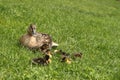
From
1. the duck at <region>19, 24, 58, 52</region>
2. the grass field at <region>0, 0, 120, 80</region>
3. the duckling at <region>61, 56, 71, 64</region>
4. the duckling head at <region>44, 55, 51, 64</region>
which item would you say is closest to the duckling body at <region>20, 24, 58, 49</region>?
the duck at <region>19, 24, 58, 52</region>

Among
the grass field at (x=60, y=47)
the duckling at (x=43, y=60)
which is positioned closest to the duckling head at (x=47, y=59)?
the duckling at (x=43, y=60)

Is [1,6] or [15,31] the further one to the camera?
[1,6]

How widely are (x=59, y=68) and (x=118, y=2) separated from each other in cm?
4215

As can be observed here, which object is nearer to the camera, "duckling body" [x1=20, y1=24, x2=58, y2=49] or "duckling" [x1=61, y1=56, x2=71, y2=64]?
"duckling" [x1=61, y1=56, x2=71, y2=64]

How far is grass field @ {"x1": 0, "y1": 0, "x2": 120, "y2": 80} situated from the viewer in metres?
12.4

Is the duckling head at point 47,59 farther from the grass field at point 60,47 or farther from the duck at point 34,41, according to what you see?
the duck at point 34,41

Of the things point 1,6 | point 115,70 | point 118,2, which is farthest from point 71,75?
point 118,2

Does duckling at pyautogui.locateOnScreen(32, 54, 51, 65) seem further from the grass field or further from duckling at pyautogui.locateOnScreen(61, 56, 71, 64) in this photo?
duckling at pyautogui.locateOnScreen(61, 56, 71, 64)

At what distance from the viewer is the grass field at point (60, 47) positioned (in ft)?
40.7

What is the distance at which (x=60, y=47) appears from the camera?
53.4 feet

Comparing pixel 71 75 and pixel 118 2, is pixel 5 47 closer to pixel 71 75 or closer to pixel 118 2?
pixel 71 75

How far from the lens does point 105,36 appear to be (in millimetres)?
22812

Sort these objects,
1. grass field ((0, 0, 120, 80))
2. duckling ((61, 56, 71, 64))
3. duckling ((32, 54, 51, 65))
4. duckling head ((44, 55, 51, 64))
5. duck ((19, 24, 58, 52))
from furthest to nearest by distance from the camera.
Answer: duck ((19, 24, 58, 52)) < duckling ((61, 56, 71, 64)) < duckling head ((44, 55, 51, 64)) < duckling ((32, 54, 51, 65)) < grass field ((0, 0, 120, 80))

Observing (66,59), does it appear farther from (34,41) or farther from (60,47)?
(60,47)
